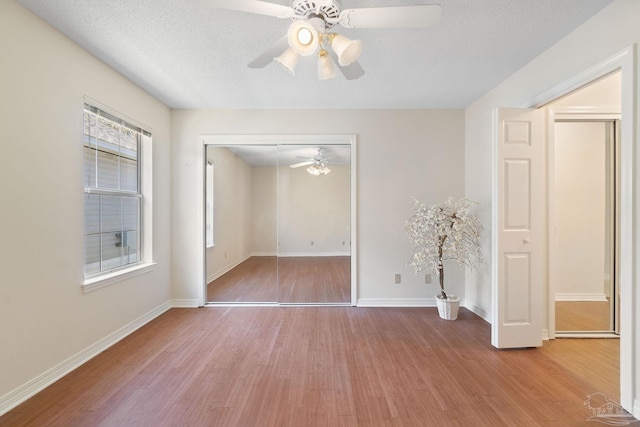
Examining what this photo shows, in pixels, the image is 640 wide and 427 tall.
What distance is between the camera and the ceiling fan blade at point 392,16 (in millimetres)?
1516

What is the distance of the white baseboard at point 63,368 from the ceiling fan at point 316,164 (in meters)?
2.67

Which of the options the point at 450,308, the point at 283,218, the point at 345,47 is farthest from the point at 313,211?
the point at 345,47

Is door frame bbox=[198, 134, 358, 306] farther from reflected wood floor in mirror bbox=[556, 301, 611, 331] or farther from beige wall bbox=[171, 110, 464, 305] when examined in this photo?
reflected wood floor in mirror bbox=[556, 301, 611, 331]

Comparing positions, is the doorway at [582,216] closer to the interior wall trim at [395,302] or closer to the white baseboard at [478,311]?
the white baseboard at [478,311]

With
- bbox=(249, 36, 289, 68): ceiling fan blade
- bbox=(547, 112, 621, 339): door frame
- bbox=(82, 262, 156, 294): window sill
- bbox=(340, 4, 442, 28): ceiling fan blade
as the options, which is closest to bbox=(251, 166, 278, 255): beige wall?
bbox=(82, 262, 156, 294): window sill

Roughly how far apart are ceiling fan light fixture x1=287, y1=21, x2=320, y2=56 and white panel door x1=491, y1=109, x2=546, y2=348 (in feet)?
6.37

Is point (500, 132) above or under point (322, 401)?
above

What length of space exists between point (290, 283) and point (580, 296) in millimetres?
3984

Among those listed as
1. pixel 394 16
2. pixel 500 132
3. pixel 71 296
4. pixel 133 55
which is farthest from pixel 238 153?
pixel 500 132

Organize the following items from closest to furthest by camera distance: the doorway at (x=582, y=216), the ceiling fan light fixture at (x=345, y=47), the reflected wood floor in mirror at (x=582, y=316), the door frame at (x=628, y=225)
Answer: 1. the ceiling fan light fixture at (x=345, y=47)
2. the door frame at (x=628, y=225)
3. the reflected wood floor in mirror at (x=582, y=316)
4. the doorway at (x=582, y=216)

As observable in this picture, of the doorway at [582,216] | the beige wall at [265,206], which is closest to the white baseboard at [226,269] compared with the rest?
the beige wall at [265,206]

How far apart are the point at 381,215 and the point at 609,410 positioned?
8.46 ft

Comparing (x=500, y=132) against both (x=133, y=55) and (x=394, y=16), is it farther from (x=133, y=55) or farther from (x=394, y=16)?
(x=133, y=55)

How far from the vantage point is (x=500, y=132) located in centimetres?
258
